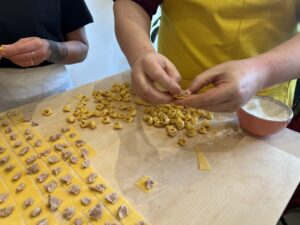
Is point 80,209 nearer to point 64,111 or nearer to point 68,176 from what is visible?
point 68,176

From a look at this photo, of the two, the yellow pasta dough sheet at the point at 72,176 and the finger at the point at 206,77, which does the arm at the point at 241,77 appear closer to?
the finger at the point at 206,77

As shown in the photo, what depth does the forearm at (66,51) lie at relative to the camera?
0.79 meters

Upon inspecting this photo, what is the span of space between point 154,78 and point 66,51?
42 cm

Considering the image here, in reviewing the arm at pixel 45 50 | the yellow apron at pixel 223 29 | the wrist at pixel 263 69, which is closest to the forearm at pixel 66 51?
the arm at pixel 45 50

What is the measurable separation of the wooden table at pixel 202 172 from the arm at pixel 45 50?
128 mm

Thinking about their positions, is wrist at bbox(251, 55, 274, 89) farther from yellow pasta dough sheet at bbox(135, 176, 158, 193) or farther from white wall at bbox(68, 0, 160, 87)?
white wall at bbox(68, 0, 160, 87)

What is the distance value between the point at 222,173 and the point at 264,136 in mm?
167

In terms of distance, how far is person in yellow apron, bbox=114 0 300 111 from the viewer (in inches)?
20.1

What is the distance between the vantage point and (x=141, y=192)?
Answer: 1.65 feet

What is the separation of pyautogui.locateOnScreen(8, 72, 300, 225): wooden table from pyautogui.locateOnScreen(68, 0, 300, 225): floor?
3.26 feet

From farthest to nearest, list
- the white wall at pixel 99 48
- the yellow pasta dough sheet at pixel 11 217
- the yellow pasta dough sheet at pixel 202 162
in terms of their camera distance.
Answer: the white wall at pixel 99 48
the yellow pasta dough sheet at pixel 202 162
the yellow pasta dough sheet at pixel 11 217

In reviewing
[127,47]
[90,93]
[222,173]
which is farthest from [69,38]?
[222,173]

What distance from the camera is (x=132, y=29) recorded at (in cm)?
64

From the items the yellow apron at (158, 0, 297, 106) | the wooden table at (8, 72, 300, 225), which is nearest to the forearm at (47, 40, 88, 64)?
the wooden table at (8, 72, 300, 225)
